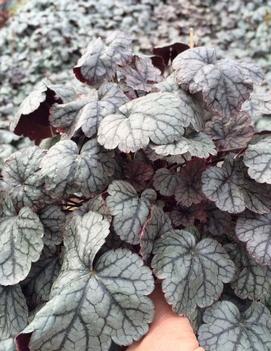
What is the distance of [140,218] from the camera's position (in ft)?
5.44

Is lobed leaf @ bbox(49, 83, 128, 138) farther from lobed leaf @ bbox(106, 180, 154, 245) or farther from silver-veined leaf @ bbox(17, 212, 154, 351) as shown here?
silver-veined leaf @ bbox(17, 212, 154, 351)

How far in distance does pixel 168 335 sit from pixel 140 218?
323 millimetres

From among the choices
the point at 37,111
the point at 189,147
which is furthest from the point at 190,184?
the point at 37,111

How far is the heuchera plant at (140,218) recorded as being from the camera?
1.55 meters

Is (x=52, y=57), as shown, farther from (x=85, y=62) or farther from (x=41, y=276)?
(x=41, y=276)

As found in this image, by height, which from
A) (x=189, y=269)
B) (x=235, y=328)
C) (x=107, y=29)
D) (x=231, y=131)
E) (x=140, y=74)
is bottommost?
(x=107, y=29)

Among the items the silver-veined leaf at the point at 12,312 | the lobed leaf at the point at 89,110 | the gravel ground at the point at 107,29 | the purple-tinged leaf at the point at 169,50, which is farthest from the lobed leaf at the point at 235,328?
the gravel ground at the point at 107,29

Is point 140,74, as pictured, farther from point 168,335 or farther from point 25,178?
point 168,335

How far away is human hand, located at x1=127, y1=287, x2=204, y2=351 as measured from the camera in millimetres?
1534

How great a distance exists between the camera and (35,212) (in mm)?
1788

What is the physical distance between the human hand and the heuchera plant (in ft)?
0.09

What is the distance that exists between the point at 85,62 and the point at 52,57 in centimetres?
181

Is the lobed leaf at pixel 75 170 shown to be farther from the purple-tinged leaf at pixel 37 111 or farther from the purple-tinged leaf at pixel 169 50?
the purple-tinged leaf at pixel 169 50

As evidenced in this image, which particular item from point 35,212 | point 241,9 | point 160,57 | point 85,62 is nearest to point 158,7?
point 241,9
